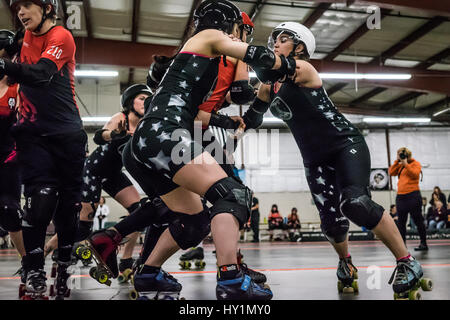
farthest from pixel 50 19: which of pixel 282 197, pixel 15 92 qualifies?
pixel 282 197

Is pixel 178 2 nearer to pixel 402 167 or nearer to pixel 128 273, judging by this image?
pixel 402 167

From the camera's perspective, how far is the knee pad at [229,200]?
1730 millimetres

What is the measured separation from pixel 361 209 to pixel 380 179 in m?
20.0

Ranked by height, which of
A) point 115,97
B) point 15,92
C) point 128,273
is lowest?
point 128,273

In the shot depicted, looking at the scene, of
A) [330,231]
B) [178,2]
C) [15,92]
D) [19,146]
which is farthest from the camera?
[178,2]

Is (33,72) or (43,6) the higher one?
(43,6)

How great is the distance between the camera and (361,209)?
230 centimetres

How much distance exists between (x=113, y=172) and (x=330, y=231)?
2042 millimetres

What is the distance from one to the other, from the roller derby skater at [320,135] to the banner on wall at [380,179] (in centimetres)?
1933

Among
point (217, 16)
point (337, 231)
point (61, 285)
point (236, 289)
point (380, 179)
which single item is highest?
point (380, 179)

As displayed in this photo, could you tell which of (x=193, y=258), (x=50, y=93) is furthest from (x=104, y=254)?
(x=193, y=258)

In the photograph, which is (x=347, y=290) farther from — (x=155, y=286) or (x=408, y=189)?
(x=408, y=189)

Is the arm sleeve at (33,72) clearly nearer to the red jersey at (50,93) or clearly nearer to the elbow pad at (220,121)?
the red jersey at (50,93)
